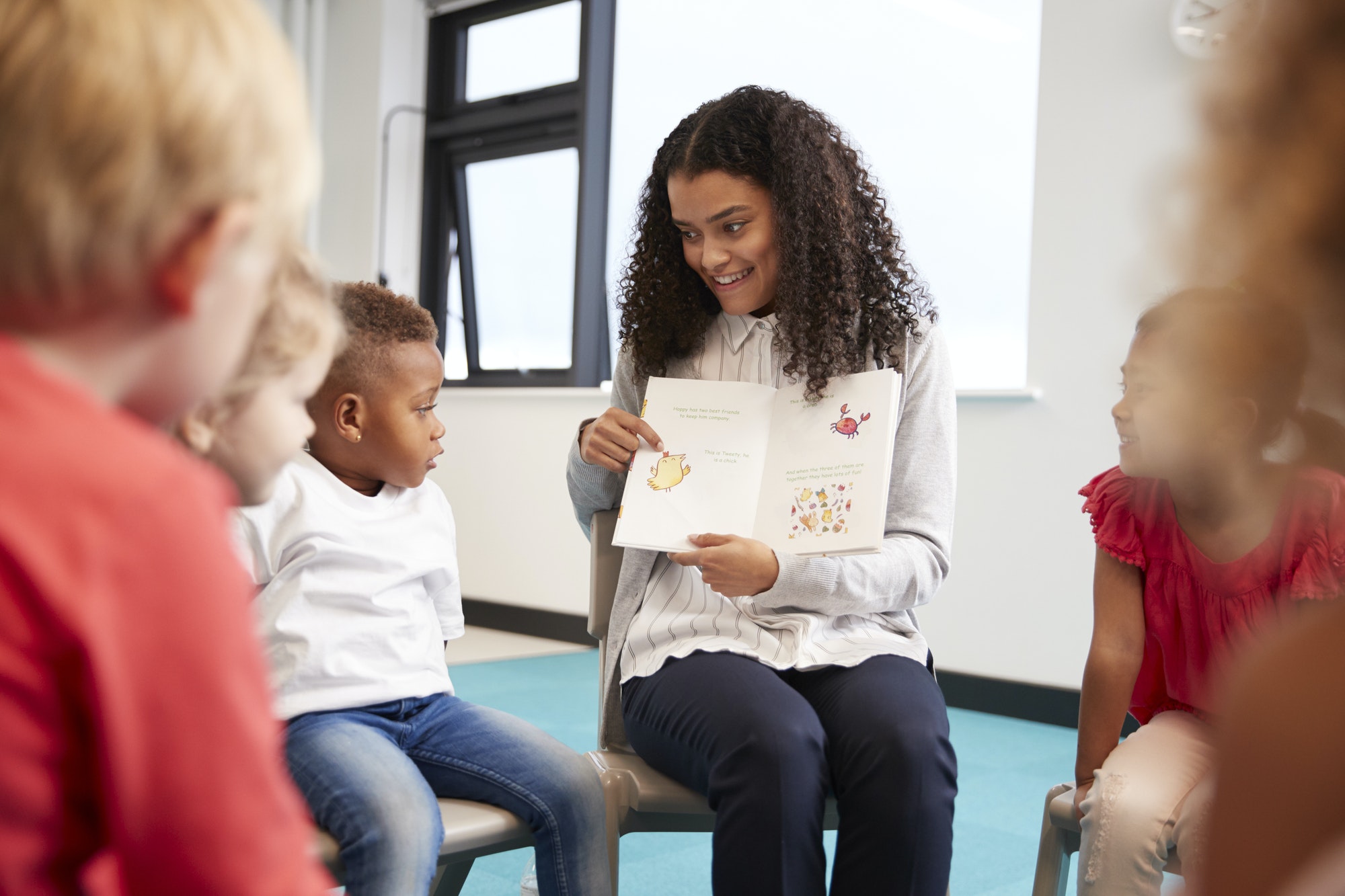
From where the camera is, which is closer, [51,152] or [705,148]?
[51,152]

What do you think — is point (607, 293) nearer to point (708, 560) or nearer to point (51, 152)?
point (708, 560)

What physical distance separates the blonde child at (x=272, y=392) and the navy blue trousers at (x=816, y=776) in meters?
0.60

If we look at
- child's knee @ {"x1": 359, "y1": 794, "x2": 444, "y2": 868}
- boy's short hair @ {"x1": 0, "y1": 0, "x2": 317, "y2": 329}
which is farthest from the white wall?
boy's short hair @ {"x1": 0, "y1": 0, "x2": 317, "y2": 329}

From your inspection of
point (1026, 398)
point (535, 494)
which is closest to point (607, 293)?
point (535, 494)

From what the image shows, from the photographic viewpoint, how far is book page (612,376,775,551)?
4.67ft

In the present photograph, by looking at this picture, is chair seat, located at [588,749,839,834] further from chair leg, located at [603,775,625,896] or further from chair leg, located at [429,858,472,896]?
Answer: chair leg, located at [429,858,472,896]

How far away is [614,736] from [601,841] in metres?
0.27

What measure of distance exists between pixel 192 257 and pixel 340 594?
0.84 m

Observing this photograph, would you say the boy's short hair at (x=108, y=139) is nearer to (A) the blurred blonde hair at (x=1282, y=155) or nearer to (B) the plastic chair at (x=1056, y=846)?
(A) the blurred blonde hair at (x=1282, y=155)

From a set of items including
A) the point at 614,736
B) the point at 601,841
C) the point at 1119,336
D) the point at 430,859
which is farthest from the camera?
the point at 1119,336

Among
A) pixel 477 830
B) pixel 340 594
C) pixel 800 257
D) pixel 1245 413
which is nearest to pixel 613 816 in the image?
pixel 477 830

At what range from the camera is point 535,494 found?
4.71 metres

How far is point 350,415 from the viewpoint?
1.43m

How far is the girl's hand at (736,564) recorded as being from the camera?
53.4 inches
